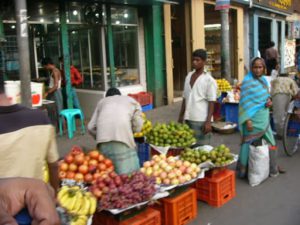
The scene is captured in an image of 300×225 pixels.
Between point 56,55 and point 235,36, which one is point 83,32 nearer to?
point 56,55

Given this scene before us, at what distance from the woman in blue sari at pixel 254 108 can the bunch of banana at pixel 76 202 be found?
9.57ft

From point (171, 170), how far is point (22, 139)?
2.27 m

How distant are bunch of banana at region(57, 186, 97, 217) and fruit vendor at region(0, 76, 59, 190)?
1.87ft

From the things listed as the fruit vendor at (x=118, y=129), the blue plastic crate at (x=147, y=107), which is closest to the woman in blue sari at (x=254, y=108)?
the fruit vendor at (x=118, y=129)

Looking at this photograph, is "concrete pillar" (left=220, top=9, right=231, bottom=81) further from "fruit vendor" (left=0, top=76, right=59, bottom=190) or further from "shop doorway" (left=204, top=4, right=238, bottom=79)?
"fruit vendor" (left=0, top=76, right=59, bottom=190)

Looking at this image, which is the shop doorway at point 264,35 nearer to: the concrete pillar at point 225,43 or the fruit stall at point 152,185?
the concrete pillar at point 225,43

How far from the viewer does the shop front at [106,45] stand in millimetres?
10781

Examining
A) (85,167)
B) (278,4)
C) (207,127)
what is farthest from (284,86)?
(278,4)

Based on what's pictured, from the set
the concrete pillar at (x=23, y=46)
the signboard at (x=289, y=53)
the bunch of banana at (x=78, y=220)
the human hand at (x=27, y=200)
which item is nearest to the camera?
the human hand at (x=27, y=200)

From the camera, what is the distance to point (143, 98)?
453 inches

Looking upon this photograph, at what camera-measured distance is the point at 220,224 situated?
15.0 ft

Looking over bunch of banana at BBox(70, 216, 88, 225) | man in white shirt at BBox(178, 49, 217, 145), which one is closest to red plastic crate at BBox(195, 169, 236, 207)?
man in white shirt at BBox(178, 49, 217, 145)

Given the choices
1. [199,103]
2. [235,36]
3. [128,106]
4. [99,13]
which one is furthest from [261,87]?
[235,36]

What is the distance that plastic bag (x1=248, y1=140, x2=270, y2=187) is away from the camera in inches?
220
